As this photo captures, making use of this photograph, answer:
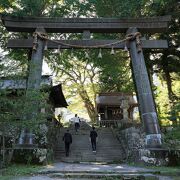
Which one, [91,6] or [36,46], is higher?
[91,6]

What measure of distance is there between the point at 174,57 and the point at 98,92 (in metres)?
17.1

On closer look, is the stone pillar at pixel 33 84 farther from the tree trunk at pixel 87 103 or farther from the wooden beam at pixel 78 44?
the tree trunk at pixel 87 103

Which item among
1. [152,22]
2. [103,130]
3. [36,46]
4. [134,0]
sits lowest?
[103,130]

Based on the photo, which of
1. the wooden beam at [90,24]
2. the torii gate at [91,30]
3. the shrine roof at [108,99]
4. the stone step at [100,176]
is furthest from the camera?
the shrine roof at [108,99]

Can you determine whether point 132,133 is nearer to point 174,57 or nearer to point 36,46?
point 36,46

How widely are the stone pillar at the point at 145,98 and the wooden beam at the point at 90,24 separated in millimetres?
518

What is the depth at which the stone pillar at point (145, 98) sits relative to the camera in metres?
13.1

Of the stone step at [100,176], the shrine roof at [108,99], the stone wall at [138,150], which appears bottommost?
the stone step at [100,176]

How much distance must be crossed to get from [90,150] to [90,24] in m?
7.58

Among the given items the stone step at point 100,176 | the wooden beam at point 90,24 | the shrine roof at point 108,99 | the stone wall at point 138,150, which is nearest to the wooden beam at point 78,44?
the wooden beam at point 90,24

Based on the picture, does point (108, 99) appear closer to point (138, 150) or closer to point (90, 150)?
point (90, 150)

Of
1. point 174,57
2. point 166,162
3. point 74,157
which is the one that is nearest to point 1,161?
point 74,157

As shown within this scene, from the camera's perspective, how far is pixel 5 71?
1085 centimetres

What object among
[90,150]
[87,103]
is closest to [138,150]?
[90,150]
